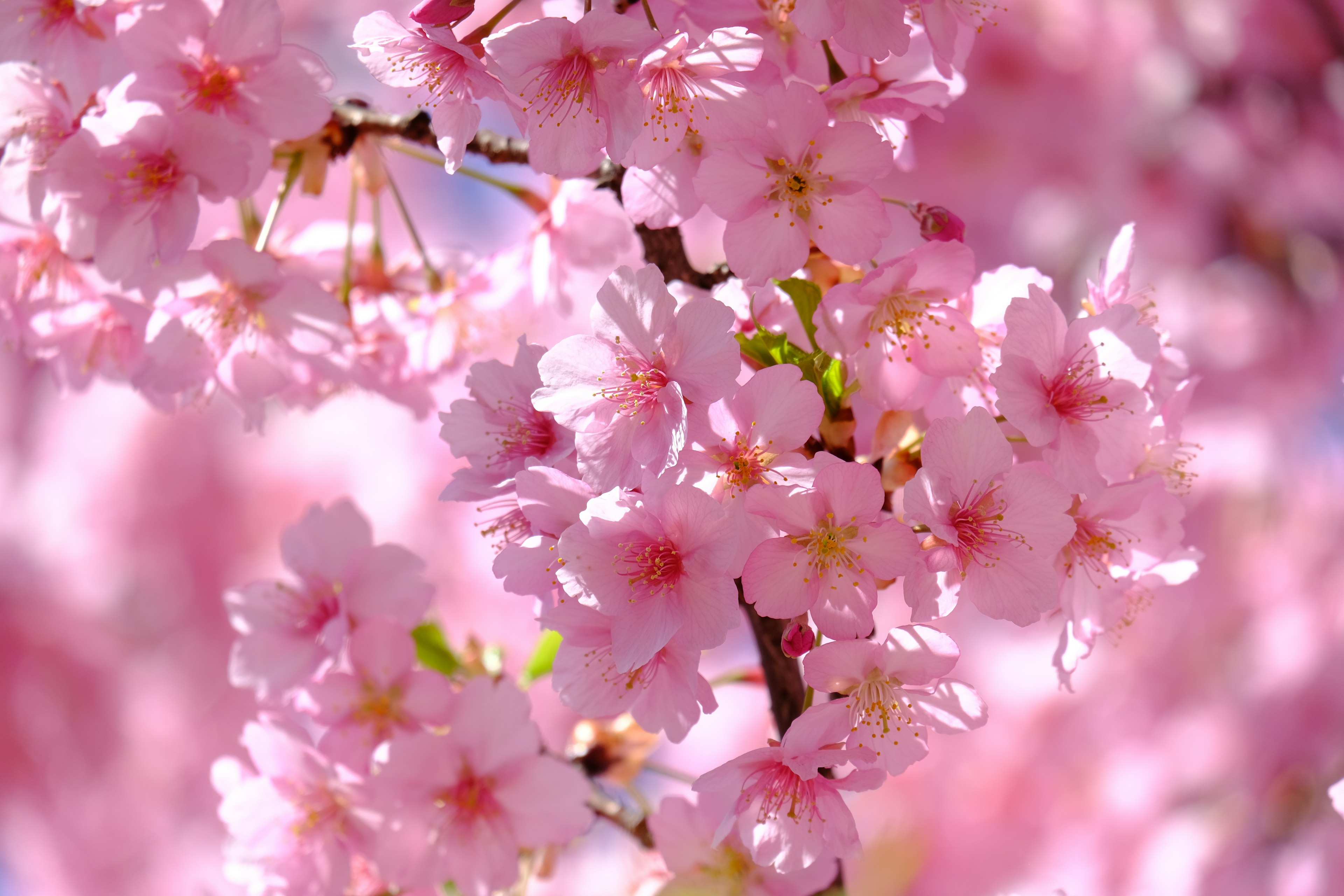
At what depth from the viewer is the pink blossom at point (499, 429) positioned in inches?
28.5

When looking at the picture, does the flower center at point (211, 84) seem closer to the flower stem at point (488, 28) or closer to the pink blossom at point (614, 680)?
the flower stem at point (488, 28)

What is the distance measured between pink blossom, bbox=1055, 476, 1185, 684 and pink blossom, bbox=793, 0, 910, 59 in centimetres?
33

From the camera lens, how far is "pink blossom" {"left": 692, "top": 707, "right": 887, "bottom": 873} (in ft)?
2.20

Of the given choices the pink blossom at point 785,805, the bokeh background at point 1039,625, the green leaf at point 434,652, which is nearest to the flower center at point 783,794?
the pink blossom at point 785,805

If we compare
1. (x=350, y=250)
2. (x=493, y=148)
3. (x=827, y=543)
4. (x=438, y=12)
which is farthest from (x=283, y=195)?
(x=827, y=543)

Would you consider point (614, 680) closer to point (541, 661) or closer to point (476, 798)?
point (476, 798)

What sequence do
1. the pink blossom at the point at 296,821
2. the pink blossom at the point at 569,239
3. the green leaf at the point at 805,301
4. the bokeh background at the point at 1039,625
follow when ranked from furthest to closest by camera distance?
the bokeh background at the point at 1039,625
the pink blossom at the point at 569,239
the pink blossom at the point at 296,821
the green leaf at the point at 805,301

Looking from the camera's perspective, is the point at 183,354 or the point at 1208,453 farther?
the point at 1208,453

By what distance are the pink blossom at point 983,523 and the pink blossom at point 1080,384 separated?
4 centimetres

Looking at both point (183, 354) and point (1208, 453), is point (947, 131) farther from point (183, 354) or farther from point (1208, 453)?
point (183, 354)

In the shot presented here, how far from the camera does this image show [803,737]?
2.09 feet

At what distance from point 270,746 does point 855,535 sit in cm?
59

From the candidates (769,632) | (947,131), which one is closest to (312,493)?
(947,131)

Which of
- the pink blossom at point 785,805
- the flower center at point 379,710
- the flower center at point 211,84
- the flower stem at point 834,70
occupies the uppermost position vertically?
the flower stem at point 834,70
